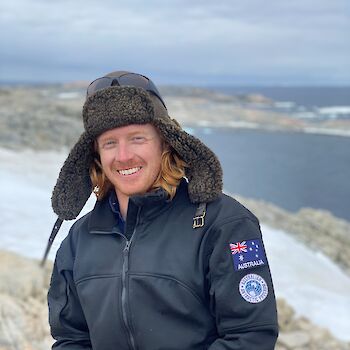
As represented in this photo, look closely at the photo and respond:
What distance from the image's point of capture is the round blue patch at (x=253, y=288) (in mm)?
2316

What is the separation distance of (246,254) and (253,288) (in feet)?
0.42

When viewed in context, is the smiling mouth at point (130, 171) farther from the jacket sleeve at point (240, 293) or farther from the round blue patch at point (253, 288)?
the round blue patch at point (253, 288)

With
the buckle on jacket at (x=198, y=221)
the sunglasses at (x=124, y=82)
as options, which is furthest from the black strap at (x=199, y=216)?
the sunglasses at (x=124, y=82)

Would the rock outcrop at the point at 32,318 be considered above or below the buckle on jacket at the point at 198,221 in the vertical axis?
below

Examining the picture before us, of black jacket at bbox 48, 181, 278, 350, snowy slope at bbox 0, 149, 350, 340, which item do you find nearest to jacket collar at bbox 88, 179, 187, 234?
black jacket at bbox 48, 181, 278, 350

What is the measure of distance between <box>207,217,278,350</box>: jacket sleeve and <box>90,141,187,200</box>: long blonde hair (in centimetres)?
31

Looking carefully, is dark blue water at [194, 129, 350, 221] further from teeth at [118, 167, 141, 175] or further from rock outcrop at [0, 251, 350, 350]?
teeth at [118, 167, 141, 175]

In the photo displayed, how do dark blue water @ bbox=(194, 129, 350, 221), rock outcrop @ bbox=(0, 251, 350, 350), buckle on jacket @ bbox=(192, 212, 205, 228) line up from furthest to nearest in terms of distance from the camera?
dark blue water @ bbox=(194, 129, 350, 221)
rock outcrop @ bbox=(0, 251, 350, 350)
buckle on jacket @ bbox=(192, 212, 205, 228)

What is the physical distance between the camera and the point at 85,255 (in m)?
2.65

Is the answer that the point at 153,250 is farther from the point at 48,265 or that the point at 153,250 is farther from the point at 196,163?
the point at 48,265

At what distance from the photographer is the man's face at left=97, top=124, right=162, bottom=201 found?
2.56 m

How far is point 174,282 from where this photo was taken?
240cm

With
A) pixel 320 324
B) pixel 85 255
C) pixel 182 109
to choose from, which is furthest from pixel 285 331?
pixel 182 109

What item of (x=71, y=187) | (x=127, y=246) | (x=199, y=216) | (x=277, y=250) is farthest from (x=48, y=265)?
(x=277, y=250)
